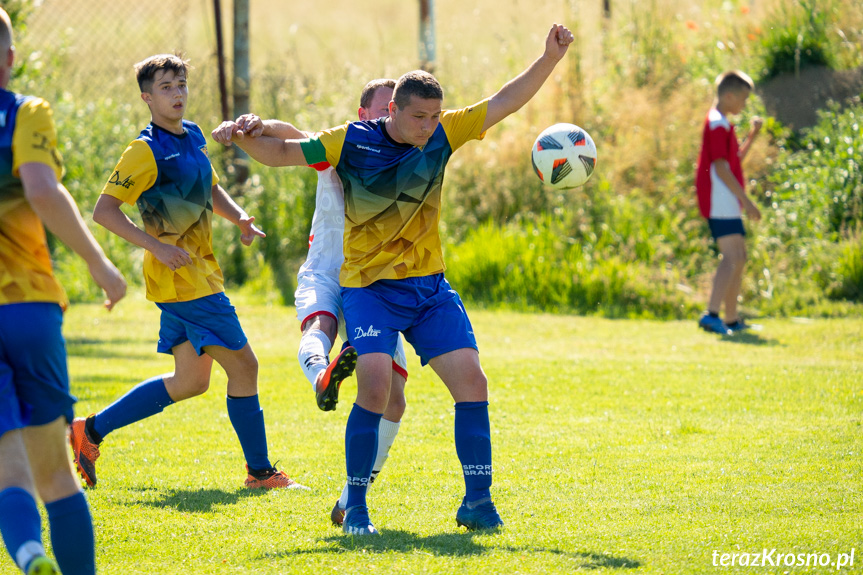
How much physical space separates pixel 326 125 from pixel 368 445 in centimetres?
926

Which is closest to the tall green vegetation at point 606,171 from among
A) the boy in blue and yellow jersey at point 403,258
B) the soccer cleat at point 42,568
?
the boy in blue and yellow jersey at point 403,258

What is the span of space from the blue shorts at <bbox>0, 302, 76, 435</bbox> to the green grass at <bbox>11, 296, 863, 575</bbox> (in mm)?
938

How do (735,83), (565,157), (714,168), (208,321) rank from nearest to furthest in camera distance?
(208,321) < (565,157) < (735,83) < (714,168)

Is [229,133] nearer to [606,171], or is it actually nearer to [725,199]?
[725,199]

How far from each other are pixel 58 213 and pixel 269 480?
92.6 inches

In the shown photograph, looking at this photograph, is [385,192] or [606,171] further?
[606,171]

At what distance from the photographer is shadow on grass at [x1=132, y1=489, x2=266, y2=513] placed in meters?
4.53

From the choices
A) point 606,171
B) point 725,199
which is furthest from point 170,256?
point 606,171

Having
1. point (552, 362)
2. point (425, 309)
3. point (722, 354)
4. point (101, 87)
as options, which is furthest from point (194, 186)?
point (101, 87)

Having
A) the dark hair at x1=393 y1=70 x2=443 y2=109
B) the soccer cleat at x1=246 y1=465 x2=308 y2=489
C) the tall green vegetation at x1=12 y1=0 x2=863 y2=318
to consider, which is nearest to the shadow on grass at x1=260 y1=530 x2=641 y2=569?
the soccer cleat at x1=246 y1=465 x2=308 y2=489

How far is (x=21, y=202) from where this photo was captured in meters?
3.02

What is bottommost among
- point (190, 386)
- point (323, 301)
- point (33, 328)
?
point (190, 386)

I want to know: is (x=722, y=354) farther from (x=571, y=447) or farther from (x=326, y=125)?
(x=326, y=125)

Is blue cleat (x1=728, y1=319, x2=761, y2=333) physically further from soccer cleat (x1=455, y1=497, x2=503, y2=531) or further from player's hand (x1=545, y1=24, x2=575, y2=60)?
soccer cleat (x1=455, y1=497, x2=503, y2=531)
